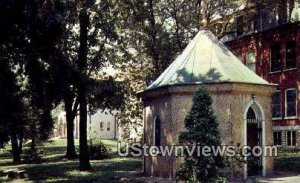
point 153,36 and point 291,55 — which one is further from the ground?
point 153,36

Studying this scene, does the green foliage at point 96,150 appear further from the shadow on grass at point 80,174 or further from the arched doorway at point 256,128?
the arched doorway at point 256,128

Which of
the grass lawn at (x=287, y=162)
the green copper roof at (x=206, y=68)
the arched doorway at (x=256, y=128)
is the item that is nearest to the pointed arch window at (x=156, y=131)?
the green copper roof at (x=206, y=68)

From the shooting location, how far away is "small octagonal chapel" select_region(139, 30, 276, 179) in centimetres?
1775

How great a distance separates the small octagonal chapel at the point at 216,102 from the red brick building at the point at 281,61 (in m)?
14.8

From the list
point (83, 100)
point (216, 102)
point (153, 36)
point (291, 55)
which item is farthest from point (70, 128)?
point (291, 55)

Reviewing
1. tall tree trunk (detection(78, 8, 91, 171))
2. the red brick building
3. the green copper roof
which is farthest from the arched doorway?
the red brick building

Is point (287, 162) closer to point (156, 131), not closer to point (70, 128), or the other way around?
point (156, 131)

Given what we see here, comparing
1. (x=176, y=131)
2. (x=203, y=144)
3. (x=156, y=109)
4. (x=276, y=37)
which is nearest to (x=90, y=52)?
(x=156, y=109)

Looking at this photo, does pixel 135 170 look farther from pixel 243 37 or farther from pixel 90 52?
pixel 243 37

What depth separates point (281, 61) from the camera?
113 ft

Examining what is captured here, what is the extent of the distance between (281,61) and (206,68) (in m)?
17.6

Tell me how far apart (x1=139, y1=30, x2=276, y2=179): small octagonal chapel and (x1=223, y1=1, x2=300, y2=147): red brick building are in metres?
14.8

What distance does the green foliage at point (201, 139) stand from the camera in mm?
12789

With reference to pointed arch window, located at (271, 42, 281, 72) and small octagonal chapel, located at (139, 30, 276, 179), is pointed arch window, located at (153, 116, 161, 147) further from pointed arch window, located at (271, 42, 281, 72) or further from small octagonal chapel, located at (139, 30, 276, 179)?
pointed arch window, located at (271, 42, 281, 72)
